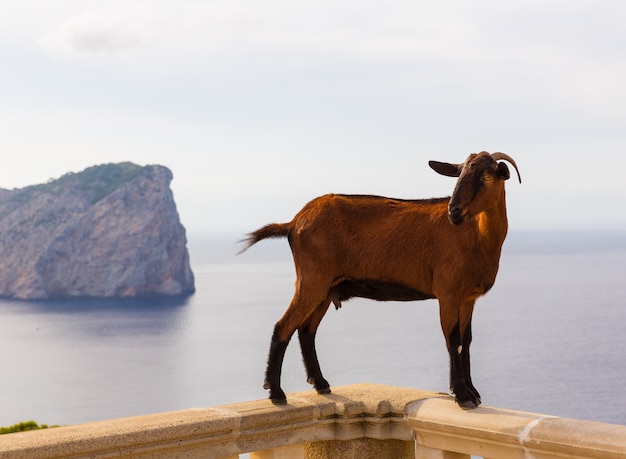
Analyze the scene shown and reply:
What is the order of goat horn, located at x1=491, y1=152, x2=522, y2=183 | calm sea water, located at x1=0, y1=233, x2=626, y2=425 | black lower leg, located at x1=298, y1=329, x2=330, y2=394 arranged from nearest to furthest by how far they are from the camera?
goat horn, located at x1=491, y1=152, x2=522, y2=183
black lower leg, located at x1=298, y1=329, x2=330, y2=394
calm sea water, located at x1=0, y1=233, x2=626, y2=425

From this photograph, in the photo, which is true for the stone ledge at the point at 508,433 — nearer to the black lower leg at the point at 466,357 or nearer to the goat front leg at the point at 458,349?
the goat front leg at the point at 458,349

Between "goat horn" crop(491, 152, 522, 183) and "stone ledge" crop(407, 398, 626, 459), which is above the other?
"goat horn" crop(491, 152, 522, 183)

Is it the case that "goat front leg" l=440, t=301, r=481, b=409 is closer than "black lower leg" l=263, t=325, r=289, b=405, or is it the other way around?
"goat front leg" l=440, t=301, r=481, b=409

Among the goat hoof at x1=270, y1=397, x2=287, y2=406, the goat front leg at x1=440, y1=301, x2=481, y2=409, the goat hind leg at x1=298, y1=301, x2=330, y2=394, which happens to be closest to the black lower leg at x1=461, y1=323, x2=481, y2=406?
the goat front leg at x1=440, y1=301, x2=481, y2=409

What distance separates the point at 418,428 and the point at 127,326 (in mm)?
147557

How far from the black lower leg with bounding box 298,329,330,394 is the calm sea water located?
8835 centimetres

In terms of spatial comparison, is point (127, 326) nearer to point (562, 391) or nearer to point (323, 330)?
point (323, 330)

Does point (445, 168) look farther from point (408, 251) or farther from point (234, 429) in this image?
point (234, 429)

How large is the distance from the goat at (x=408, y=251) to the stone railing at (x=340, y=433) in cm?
20

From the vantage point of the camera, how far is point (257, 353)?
12256 centimetres

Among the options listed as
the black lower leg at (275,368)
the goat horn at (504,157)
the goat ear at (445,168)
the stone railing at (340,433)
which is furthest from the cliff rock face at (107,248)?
the goat horn at (504,157)

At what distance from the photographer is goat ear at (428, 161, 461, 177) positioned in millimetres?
4914

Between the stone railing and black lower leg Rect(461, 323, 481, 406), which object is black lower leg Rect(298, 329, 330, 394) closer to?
the stone railing

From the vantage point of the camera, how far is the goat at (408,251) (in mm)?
4730
